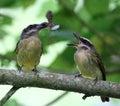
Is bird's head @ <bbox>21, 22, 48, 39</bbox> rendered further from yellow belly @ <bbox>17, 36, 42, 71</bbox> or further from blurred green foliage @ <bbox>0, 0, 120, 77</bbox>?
blurred green foliage @ <bbox>0, 0, 120, 77</bbox>

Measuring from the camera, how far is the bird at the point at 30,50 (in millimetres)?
5312

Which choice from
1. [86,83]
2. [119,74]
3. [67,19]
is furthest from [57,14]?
[86,83]

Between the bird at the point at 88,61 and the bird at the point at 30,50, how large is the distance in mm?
428

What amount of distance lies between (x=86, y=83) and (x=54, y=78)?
0.96 ft

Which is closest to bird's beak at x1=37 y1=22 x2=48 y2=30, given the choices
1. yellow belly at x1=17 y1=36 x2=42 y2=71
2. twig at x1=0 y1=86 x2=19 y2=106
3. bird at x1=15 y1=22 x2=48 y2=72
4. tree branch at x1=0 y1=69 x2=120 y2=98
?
bird at x1=15 y1=22 x2=48 y2=72

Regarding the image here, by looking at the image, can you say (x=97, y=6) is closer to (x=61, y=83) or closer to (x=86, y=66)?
(x=86, y=66)

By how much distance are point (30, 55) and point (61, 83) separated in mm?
668

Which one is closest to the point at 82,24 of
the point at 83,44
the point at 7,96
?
the point at 83,44

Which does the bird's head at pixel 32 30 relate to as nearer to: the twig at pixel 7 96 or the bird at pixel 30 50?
the bird at pixel 30 50

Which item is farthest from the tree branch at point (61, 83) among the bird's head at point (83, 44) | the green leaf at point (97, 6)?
the green leaf at point (97, 6)

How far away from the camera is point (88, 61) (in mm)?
5668

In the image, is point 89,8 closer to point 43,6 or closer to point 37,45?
point 43,6

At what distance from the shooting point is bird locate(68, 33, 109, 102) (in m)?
5.54

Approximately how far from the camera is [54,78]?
4.81 metres
